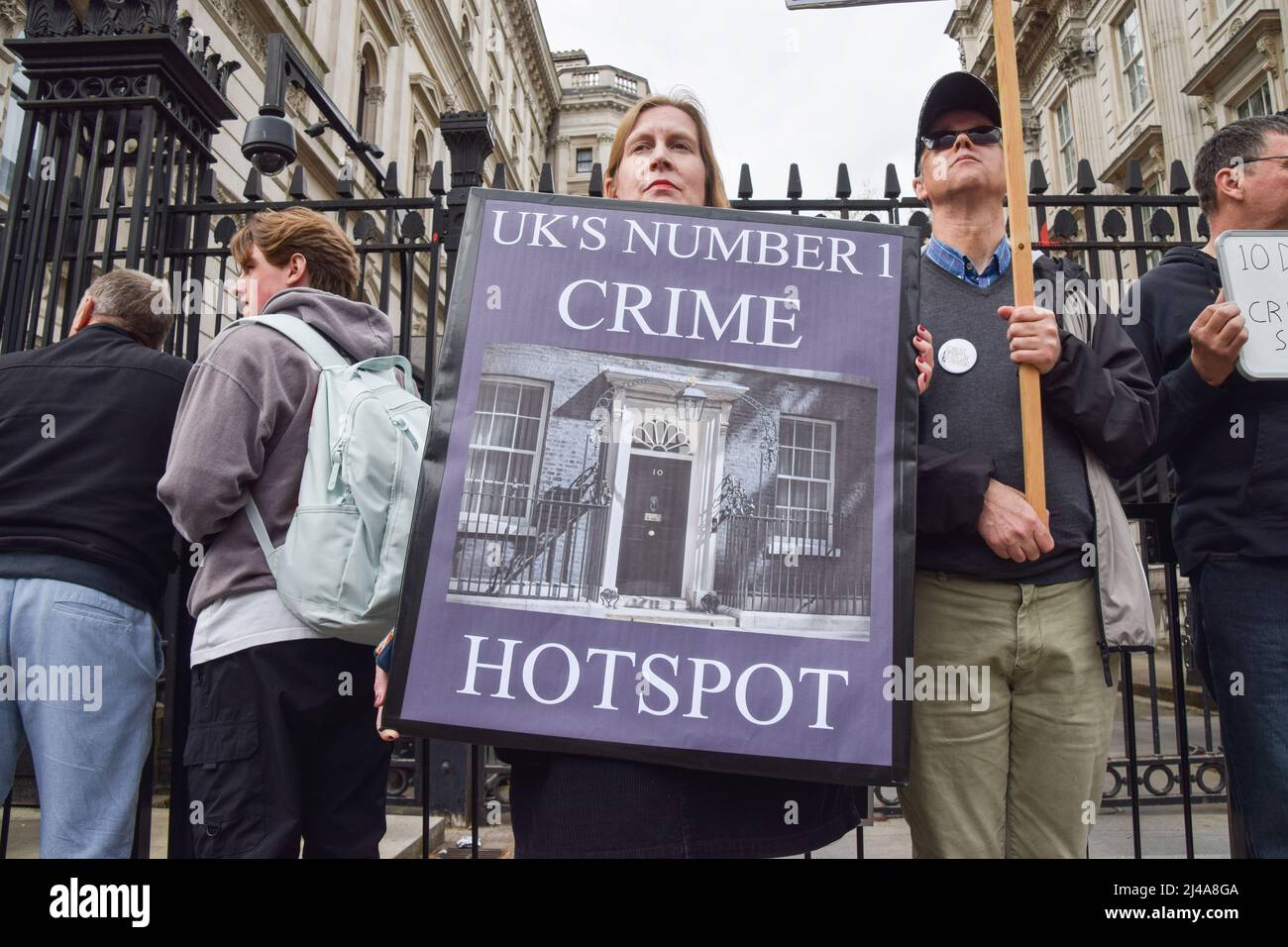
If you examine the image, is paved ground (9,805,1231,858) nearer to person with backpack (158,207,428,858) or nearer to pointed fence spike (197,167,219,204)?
person with backpack (158,207,428,858)

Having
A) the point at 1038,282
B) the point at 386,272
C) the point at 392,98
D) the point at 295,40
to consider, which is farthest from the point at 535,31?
the point at 1038,282

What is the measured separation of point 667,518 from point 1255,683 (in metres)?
1.78

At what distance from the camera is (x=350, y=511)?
6.98 ft

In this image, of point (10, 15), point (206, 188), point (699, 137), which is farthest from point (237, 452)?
point (10, 15)

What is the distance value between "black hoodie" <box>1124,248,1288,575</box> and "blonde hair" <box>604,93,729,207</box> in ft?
4.70

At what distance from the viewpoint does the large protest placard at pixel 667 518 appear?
5.79 ft

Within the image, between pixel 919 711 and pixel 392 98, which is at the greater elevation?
pixel 392 98

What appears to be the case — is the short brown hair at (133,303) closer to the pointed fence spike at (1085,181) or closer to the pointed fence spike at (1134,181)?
the pointed fence spike at (1085,181)

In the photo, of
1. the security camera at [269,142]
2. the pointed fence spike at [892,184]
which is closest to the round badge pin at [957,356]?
the pointed fence spike at [892,184]

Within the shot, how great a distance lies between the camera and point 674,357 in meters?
1.94

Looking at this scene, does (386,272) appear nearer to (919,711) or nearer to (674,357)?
(674,357)

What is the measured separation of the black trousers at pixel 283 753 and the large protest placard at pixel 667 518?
0.48 meters

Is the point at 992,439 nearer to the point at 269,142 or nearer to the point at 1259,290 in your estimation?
the point at 1259,290

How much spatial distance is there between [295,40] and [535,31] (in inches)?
1101
